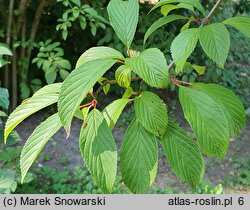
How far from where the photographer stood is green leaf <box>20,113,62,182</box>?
63cm

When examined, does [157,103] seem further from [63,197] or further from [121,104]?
[63,197]

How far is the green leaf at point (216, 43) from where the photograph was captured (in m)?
0.61

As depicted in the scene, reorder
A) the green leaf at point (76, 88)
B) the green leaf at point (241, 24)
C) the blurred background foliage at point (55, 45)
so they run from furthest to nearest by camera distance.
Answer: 1. the blurred background foliage at point (55, 45)
2. the green leaf at point (241, 24)
3. the green leaf at point (76, 88)

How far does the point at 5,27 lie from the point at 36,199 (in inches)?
77.6

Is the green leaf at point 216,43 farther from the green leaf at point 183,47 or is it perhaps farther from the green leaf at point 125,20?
the green leaf at point 125,20

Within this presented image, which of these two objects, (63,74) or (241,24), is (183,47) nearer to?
(241,24)

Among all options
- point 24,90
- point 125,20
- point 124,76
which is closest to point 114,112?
point 124,76

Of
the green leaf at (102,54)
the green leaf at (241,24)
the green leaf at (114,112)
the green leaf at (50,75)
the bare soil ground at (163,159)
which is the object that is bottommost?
the bare soil ground at (163,159)

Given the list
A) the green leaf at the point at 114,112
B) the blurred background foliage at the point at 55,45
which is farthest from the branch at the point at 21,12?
the green leaf at the point at 114,112

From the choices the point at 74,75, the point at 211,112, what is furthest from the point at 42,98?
the point at 211,112

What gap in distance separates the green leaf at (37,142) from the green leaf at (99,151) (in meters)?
0.07

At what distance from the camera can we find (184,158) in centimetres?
61

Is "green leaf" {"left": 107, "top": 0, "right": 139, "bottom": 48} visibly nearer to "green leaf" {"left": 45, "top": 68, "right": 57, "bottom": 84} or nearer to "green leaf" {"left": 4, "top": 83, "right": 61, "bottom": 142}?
"green leaf" {"left": 4, "top": 83, "right": 61, "bottom": 142}

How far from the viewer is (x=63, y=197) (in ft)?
3.25
